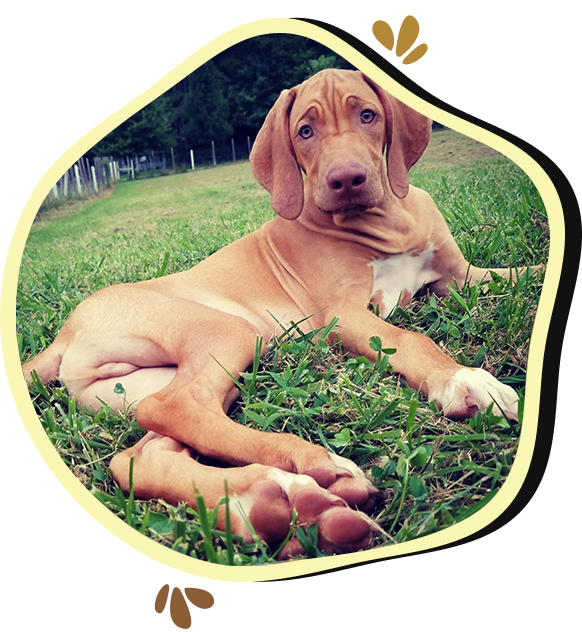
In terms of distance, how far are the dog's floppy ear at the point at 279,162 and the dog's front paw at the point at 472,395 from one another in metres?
0.58

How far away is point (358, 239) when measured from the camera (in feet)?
6.35

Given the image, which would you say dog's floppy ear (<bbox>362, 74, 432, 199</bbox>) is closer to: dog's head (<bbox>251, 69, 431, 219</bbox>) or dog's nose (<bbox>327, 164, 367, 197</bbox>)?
dog's head (<bbox>251, 69, 431, 219</bbox>)

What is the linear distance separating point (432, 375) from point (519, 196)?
20.0 inches

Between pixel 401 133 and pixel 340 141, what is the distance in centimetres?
17

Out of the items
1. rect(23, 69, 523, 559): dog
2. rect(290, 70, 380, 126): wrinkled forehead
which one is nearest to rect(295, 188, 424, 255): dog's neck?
rect(23, 69, 523, 559): dog

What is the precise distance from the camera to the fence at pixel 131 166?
192 centimetres

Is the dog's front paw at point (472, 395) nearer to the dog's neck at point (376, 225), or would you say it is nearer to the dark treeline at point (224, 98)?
the dog's neck at point (376, 225)

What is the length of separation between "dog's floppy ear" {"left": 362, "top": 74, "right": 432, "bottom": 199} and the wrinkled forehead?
26 millimetres

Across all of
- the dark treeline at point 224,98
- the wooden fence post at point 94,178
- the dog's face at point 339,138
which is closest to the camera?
the dog's face at point 339,138

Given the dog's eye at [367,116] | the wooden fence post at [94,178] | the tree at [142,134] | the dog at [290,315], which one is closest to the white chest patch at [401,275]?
the dog at [290,315]

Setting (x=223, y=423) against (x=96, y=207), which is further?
(x=96, y=207)

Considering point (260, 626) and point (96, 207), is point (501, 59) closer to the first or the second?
point (96, 207)

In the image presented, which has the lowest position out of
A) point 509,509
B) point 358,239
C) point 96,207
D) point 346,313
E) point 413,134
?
point 509,509

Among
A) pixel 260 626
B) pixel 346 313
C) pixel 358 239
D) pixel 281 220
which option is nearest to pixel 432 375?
pixel 346 313
